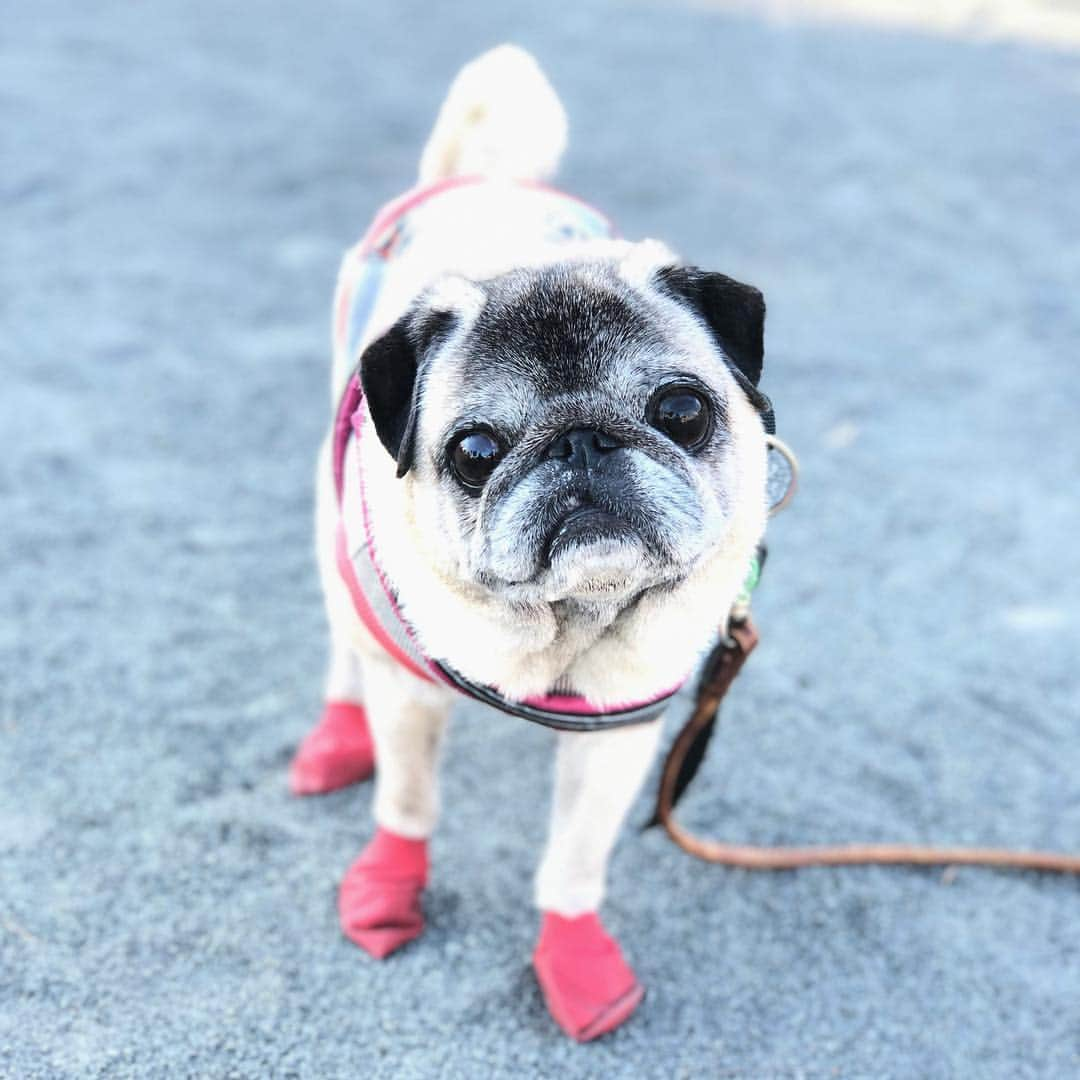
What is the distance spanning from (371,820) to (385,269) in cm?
118

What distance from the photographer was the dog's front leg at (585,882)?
195cm

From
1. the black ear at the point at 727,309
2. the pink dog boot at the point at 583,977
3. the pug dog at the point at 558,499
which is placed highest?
the black ear at the point at 727,309

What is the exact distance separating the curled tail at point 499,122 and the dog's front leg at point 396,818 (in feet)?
3.96

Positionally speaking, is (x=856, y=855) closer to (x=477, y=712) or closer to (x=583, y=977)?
(x=583, y=977)

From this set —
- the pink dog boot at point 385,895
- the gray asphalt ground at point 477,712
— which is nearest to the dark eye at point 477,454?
the pink dog boot at point 385,895

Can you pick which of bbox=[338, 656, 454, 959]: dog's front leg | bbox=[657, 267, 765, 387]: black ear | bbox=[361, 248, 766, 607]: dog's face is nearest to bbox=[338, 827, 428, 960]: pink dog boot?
bbox=[338, 656, 454, 959]: dog's front leg

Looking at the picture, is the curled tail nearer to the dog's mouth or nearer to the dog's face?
the dog's face

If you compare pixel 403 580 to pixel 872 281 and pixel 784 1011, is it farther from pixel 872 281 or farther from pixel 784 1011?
pixel 872 281

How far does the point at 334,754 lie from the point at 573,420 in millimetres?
1260

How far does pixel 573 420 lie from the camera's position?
4.95 feet

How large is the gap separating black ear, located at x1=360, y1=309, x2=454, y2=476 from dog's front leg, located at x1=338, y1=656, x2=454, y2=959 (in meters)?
0.52

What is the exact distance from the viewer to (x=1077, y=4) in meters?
9.09

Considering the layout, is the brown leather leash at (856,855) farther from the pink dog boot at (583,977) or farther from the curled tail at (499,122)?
the curled tail at (499,122)

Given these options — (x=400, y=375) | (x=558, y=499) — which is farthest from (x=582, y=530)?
(x=400, y=375)
